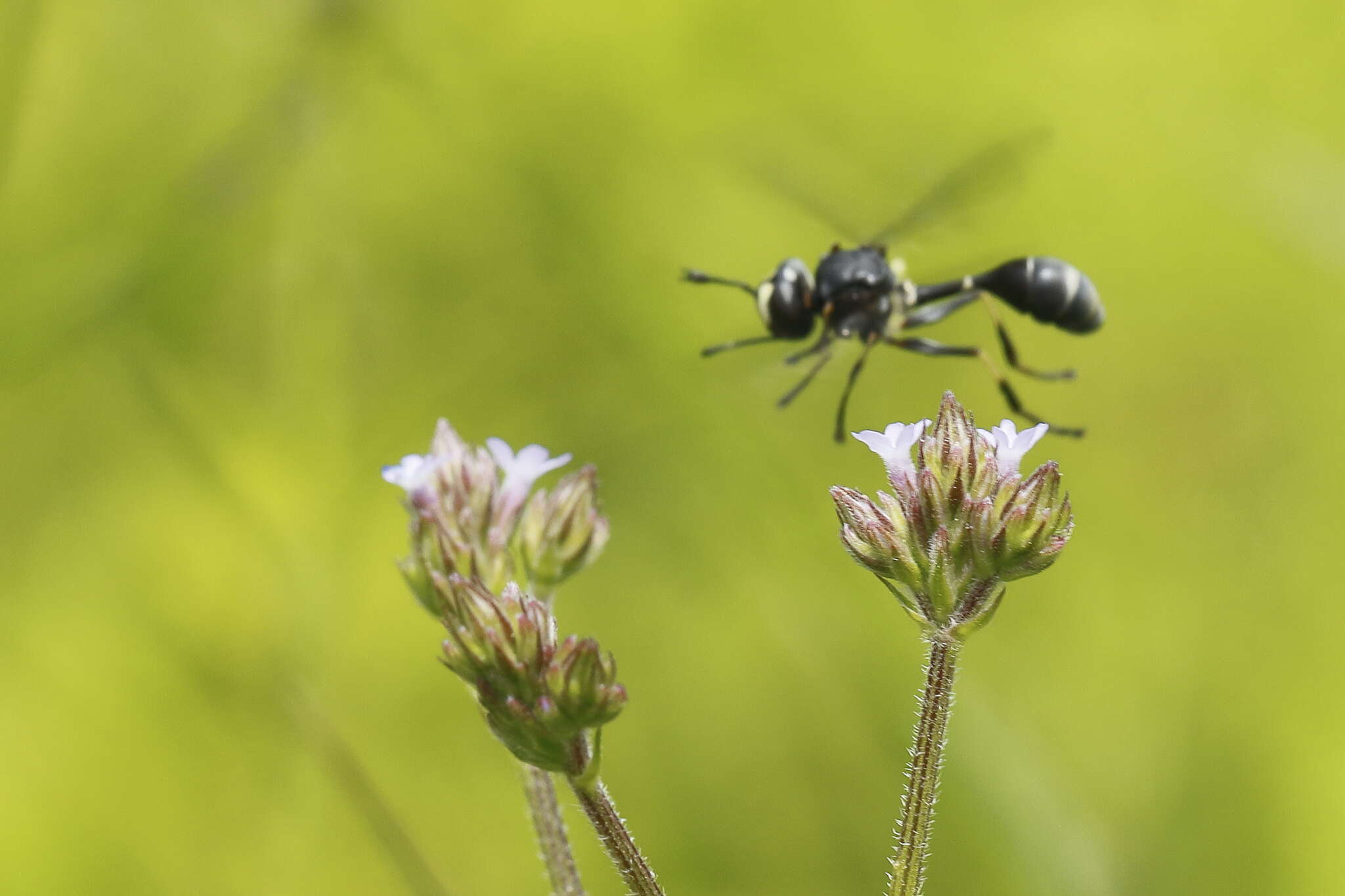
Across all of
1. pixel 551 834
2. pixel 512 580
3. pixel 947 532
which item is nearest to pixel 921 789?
pixel 947 532

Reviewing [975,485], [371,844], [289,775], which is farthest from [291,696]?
[975,485]

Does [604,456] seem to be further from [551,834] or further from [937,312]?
[551,834]

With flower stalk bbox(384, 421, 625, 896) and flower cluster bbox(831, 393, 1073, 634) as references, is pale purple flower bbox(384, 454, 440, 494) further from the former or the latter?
flower cluster bbox(831, 393, 1073, 634)

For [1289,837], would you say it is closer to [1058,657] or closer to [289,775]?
[1058,657]

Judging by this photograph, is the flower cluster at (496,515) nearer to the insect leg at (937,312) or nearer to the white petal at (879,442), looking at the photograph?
the white petal at (879,442)

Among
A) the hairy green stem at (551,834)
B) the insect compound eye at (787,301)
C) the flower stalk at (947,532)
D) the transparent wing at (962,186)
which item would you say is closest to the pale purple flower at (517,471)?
the hairy green stem at (551,834)

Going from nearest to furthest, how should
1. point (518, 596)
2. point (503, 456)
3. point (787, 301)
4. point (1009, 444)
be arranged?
point (518, 596)
point (1009, 444)
point (503, 456)
point (787, 301)

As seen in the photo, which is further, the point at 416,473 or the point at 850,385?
the point at 850,385
